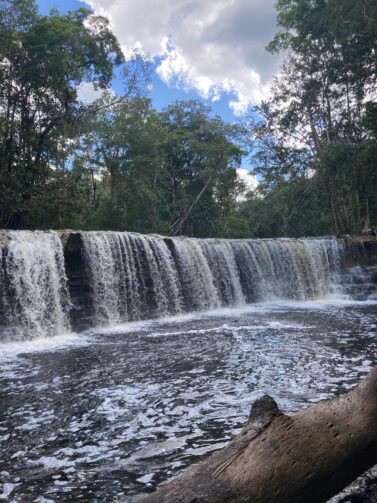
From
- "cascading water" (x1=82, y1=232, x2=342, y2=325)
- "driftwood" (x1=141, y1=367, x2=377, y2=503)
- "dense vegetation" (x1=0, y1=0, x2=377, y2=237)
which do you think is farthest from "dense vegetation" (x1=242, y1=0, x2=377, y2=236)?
"driftwood" (x1=141, y1=367, x2=377, y2=503)

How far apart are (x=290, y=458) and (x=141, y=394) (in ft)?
12.5

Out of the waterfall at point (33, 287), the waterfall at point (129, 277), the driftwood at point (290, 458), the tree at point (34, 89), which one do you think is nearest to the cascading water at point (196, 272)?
the waterfall at point (129, 277)

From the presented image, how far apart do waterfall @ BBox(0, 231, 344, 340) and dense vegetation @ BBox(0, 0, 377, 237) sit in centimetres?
634

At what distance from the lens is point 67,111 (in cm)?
2073

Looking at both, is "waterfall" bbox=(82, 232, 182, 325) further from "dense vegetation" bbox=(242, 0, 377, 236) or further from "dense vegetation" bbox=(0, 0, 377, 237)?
"dense vegetation" bbox=(242, 0, 377, 236)

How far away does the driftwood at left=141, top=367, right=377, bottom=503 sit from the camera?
170cm

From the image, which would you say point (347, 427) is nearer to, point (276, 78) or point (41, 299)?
point (41, 299)

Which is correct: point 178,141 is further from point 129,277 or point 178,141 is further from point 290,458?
point 290,458

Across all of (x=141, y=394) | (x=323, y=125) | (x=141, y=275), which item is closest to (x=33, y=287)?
(x=141, y=275)

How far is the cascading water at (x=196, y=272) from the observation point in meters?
13.2

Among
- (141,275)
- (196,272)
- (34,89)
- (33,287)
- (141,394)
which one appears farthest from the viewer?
(34,89)

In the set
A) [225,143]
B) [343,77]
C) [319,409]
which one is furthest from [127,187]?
[319,409]

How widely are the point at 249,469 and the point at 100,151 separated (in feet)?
96.8

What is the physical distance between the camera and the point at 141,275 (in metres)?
14.2
